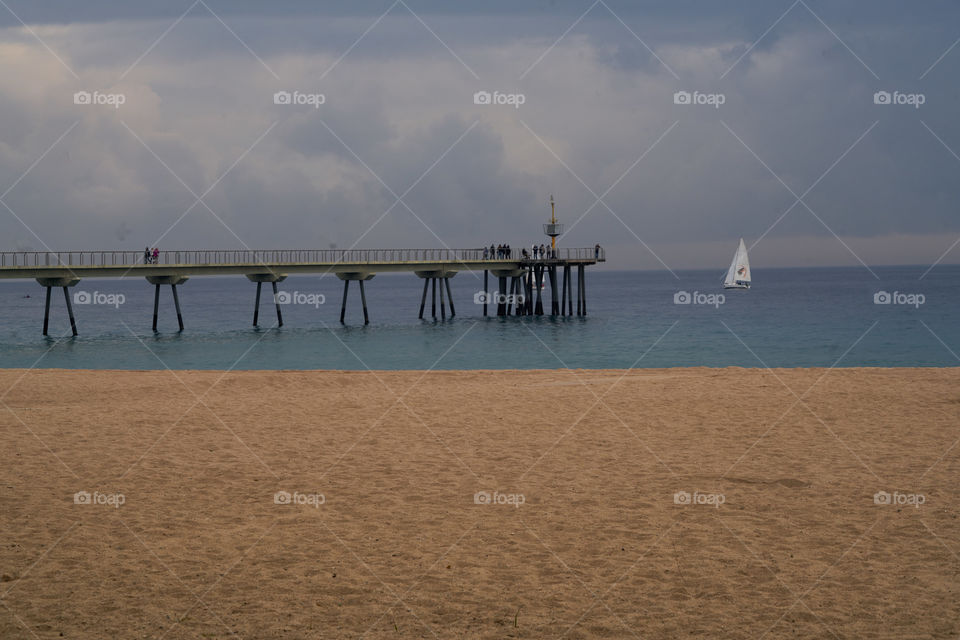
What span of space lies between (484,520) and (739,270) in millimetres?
102887

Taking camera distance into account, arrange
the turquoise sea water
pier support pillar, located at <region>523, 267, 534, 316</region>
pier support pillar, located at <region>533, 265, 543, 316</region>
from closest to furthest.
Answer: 1. the turquoise sea water
2. pier support pillar, located at <region>533, 265, 543, 316</region>
3. pier support pillar, located at <region>523, 267, 534, 316</region>

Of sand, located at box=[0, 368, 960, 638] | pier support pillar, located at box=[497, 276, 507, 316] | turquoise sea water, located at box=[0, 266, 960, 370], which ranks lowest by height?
sand, located at box=[0, 368, 960, 638]

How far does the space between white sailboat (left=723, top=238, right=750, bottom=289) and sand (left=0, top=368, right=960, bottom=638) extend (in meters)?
87.0

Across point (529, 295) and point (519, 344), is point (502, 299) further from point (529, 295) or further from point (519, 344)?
point (519, 344)

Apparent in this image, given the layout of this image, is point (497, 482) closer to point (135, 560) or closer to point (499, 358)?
point (135, 560)

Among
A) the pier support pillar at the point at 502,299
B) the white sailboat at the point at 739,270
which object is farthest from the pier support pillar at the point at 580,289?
the white sailboat at the point at 739,270

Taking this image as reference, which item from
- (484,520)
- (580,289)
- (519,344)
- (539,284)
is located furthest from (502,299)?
(484,520)

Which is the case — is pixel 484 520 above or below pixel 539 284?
below

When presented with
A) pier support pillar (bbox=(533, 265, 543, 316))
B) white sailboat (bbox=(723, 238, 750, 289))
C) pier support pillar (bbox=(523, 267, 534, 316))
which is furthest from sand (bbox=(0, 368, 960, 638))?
white sailboat (bbox=(723, 238, 750, 289))

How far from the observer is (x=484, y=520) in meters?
9.28

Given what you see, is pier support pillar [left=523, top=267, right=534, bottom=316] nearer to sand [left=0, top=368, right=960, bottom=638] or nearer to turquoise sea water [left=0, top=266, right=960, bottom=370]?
turquoise sea water [left=0, top=266, right=960, bottom=370]

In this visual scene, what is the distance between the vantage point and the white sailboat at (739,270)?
101 meters

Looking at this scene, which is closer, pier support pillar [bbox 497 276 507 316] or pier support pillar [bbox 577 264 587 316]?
pier support pillar [bbox 577 264 587 316]

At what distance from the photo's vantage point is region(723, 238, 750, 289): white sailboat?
100738 millimetres
